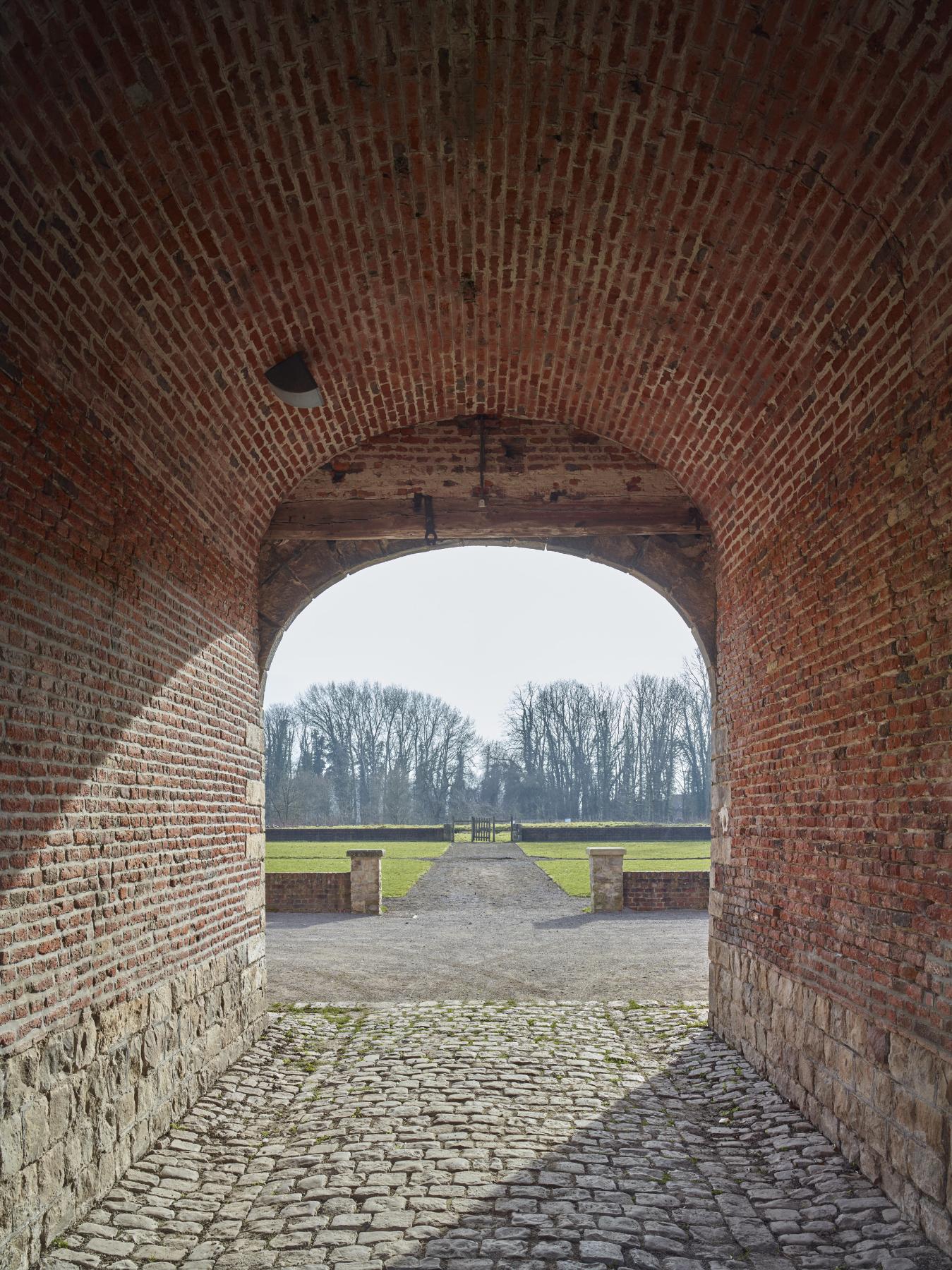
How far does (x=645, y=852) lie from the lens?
2973cm

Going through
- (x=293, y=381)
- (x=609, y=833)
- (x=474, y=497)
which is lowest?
(x=609, y=833)

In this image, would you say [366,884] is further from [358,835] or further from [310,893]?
[358,835]

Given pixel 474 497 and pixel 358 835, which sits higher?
pixel 474 497

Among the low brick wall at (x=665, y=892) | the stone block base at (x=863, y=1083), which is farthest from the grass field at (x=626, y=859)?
the stone block base at (x=863, y=1083)

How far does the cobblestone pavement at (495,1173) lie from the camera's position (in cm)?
404

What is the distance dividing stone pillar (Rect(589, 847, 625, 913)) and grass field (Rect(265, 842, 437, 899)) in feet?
13.8

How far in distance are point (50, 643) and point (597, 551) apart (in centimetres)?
594

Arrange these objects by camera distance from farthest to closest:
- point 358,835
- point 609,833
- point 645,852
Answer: point 609,833
point 358,835
point 645,852

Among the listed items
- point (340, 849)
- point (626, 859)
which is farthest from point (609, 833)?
point (626, 859)

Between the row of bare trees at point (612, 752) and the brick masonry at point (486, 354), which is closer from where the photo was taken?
the brick masonry at point (486, 354)

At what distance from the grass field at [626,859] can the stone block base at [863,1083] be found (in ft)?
29.3

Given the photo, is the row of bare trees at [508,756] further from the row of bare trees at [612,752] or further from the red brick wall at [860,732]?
the red brick wall at [860,732]

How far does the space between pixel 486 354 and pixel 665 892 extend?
11.6 meters

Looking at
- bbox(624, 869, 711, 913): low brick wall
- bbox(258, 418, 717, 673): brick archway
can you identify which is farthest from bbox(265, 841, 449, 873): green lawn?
bbox(258, 418, 717, 673): brick archway
